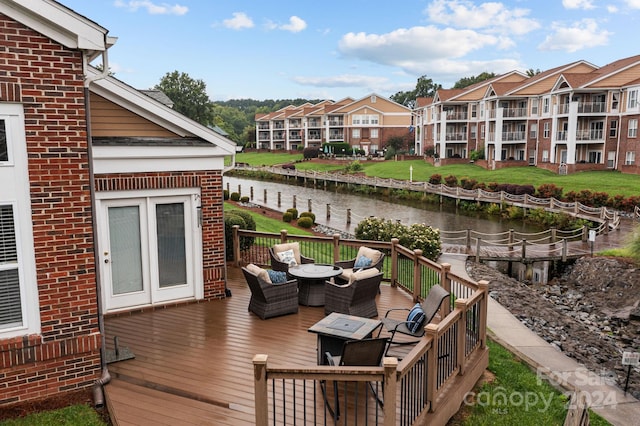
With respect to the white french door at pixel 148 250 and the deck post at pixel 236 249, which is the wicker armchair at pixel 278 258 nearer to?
the white french door at pixel 148 250

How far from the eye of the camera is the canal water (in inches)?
1166

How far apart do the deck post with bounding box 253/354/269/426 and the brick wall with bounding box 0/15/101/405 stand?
9.44 feet

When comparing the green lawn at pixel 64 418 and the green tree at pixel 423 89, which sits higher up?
the green tree at pixel 423 89

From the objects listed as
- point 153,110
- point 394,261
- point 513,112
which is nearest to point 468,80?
point 513,112

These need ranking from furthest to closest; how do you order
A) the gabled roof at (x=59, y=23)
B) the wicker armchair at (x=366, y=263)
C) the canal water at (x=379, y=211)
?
1. the canal water at (x=379, y=211)
2. the wicker armchair at (x=366, y=263)
3. the gabled roof at (x=59, y=23)

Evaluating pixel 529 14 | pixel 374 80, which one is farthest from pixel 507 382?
pixel 374 80

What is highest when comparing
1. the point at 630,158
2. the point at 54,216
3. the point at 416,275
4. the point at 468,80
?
the point at 468,80

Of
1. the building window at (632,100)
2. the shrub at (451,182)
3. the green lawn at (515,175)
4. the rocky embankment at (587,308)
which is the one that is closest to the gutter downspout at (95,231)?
the rocky embankment at (587,308)

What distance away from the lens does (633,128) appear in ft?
133

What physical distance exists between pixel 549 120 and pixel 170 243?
155 ft

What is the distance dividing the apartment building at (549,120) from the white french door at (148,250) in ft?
133

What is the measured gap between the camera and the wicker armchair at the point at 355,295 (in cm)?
870

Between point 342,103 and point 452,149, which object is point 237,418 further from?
point 342,103

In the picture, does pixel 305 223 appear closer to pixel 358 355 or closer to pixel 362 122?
pixel 358 355
